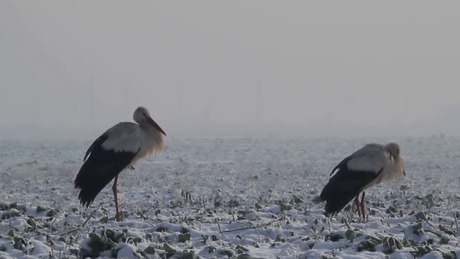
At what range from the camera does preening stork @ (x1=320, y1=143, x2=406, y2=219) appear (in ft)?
38.6

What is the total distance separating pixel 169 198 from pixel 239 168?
1008 cm

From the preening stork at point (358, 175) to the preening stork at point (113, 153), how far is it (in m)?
3.05

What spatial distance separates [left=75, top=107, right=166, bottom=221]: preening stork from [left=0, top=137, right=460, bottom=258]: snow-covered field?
0.42 metres

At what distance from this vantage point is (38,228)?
31.9 feet

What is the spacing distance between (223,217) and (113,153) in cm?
229

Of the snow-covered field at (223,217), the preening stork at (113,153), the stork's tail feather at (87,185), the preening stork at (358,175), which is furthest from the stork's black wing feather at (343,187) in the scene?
the stork's tail feather at (87,185)

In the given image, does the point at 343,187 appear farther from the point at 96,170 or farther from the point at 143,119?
the point at 96,170

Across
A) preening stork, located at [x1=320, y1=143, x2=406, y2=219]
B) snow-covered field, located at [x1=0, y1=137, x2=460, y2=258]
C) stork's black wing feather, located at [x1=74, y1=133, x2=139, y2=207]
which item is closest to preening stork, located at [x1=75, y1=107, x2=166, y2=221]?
stork's black wing feather, located at [x1=74, y1=133, x2=139, y2=207]

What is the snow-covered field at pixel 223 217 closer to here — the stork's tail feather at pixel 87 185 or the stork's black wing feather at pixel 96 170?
the stork's tail feather at pixel 87 185

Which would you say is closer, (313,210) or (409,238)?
(409,238)

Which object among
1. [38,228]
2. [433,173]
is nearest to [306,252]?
[38,228]

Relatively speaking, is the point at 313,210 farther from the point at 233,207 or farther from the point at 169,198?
the point at 169,198

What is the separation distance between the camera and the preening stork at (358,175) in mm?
11773

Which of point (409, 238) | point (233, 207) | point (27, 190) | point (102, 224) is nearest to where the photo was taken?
point (409, 238)
